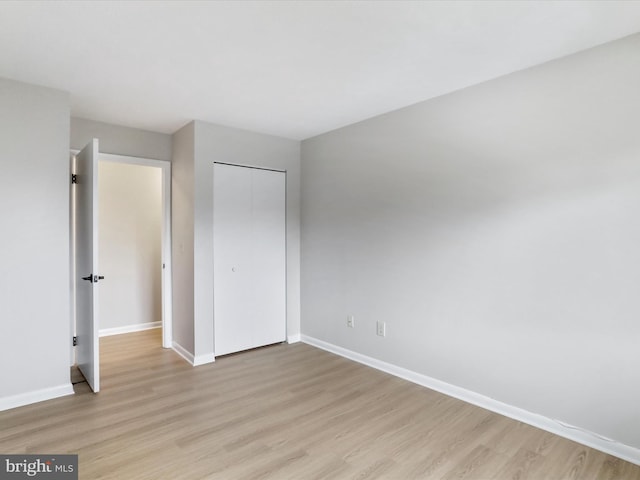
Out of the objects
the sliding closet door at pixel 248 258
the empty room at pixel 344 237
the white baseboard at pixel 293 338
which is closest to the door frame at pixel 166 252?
the empty room at pixel 344 237

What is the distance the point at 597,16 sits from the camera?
6.09 feet

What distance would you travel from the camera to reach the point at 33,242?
2686mm

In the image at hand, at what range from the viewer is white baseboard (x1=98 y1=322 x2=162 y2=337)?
4562 mm

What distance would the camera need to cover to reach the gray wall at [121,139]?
344 centimetres

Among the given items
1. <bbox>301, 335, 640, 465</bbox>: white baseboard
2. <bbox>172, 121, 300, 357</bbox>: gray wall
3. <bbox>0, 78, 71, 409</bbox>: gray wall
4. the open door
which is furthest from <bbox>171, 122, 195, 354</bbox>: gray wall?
<bbox>301, 335, 640, 465</bbox>: white baseboard

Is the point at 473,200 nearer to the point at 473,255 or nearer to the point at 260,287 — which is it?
the point at 473,255

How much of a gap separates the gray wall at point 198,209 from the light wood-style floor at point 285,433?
609mm

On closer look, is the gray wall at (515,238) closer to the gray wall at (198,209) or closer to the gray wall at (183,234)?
the gray wall at (198,209)

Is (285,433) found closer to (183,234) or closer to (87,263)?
(87,263)

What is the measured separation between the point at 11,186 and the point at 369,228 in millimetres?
2842

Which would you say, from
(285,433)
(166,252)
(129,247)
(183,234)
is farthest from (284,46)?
(129,247)

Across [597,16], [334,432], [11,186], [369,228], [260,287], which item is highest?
[597,16]

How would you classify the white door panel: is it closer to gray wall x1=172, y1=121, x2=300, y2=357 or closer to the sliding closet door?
gray wall x1=172, y1=121, x2=300, y2=357

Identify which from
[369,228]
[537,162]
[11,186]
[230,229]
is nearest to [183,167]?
[230,229]
